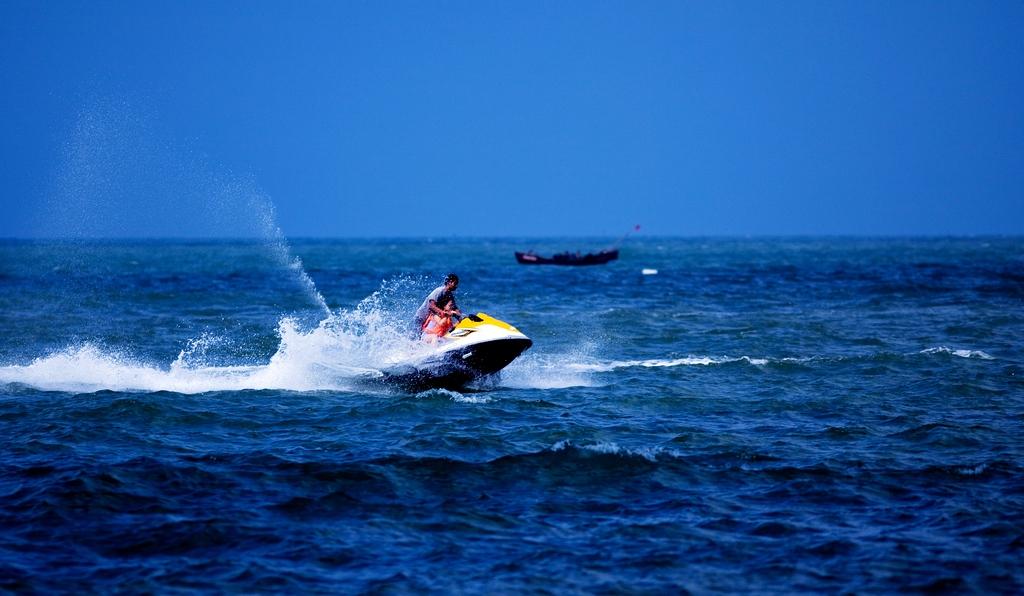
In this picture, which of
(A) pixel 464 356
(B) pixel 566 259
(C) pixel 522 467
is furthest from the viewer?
(B) pixel 566 259

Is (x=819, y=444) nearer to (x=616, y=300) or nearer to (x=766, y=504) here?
(x=766, y=504)

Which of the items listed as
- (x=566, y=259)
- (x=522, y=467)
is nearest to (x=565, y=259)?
(x=566, y=259)

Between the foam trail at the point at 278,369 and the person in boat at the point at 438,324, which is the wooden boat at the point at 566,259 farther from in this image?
the person in boat at the point at 438,324

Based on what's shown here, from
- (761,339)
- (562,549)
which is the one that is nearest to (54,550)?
(562,549)

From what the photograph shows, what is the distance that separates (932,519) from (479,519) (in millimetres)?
4306

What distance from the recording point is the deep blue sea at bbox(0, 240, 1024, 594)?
8.26 m

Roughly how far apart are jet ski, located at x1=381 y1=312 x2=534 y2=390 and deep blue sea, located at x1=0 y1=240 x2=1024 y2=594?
1.02 ft

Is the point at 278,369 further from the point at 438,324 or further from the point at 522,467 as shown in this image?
the point at 522,467

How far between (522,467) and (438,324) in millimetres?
5181

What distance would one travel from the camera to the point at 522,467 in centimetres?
1131

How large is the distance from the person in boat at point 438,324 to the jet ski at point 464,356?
0.36ft

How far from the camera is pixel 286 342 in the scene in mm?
18047

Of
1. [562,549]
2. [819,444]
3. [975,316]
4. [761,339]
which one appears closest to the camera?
[562,549]

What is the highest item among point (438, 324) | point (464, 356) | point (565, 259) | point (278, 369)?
point (438, 324)
